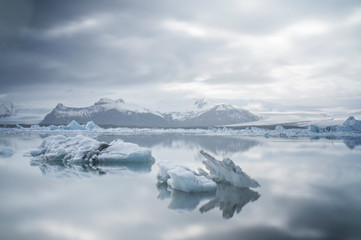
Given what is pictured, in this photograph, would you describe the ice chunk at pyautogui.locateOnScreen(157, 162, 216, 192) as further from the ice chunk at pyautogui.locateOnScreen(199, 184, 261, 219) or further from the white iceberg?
the white iceberg

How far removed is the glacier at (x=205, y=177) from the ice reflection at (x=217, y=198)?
0.54ft

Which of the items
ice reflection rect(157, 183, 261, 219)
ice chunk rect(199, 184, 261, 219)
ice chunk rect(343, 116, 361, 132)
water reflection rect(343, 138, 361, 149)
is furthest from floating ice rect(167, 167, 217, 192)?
ice chunk rect(343, 116, 361, 132)

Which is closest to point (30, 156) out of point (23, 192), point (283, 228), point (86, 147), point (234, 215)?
point (86, 147)

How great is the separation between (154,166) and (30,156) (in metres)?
6.99

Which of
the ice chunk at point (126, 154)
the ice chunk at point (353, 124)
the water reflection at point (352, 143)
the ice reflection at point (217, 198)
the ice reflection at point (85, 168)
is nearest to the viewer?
the ice reflection at point (217, 198)

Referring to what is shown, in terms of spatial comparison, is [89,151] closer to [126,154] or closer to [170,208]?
[126,154]

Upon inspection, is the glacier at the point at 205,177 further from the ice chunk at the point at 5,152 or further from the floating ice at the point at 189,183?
the ice chunk at the point at 5,152

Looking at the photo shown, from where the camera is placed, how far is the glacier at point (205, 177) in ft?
24.5

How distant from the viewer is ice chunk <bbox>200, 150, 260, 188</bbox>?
795cm

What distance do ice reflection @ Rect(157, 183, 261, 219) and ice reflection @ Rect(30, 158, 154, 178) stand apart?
3315 mm

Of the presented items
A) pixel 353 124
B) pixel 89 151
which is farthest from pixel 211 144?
pixel 353 124

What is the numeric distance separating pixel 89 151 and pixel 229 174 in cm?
722

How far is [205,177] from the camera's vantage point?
8.32 m

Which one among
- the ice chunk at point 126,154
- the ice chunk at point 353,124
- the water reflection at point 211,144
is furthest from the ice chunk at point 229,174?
the ice chunk at point 353,124
